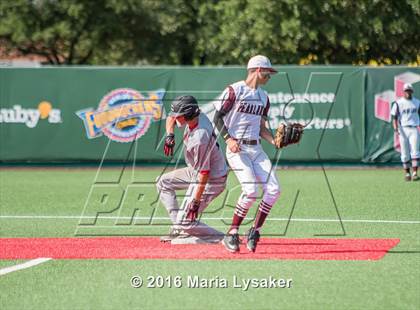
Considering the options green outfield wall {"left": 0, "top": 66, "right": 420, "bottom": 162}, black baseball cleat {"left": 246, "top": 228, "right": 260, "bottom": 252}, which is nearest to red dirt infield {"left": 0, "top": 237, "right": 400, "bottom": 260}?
black baseball cleat {"left": 246, "top": 228, "right": 260, "bottom": 252}

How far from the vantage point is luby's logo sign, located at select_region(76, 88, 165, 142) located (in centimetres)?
2394

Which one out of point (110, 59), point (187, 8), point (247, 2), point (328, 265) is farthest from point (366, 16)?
point (328, 265)

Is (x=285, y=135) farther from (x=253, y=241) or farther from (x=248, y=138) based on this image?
(x=253, y=241)

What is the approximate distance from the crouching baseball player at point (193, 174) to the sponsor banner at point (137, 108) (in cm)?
1187

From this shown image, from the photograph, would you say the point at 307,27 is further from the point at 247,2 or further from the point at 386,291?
the point at 386,291

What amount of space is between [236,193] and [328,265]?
8923 millimetres

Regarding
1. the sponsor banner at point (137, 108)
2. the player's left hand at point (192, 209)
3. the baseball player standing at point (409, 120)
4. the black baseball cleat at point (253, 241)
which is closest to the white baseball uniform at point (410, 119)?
the baseball player standing at point (409, 120)

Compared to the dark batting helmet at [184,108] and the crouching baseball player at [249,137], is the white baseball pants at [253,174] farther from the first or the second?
the dark batting helmet at [184,108]

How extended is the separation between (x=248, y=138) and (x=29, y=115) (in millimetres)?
14545

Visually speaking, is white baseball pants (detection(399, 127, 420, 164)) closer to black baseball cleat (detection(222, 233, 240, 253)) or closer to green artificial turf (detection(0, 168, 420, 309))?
green artificial turf (detection(0, 168, 420, 309))

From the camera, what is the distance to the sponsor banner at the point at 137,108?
23953 millimetres

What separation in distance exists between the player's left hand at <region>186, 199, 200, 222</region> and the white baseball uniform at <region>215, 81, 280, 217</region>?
55 cm

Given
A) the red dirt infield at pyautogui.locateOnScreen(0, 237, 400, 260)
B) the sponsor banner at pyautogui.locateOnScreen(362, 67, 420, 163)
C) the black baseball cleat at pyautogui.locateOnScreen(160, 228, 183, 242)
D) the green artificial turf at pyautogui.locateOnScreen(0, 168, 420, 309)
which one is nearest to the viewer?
the green artificial turf at pyautogui.locateOnScreen(0, 168, 420, 309)

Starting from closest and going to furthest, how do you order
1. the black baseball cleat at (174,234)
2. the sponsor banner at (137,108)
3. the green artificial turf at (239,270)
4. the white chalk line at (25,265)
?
the green artificial turf at (239,270) < the white chalk line at (25,265) < the black baseball cleat at (174,234) < the sponsor banner at (137,108)
